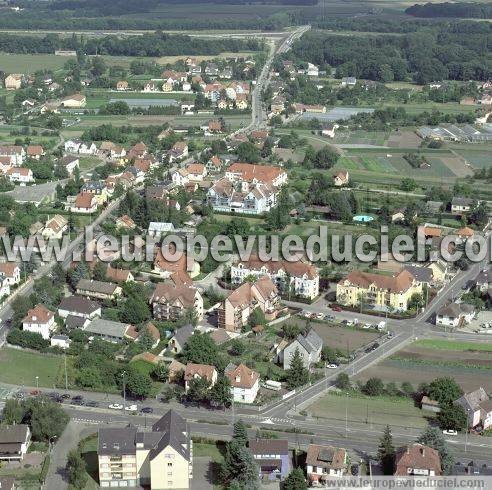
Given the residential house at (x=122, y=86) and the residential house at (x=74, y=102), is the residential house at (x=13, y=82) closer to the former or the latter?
the residential house at (x=122, y=86)

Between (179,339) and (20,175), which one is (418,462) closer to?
(179,339)

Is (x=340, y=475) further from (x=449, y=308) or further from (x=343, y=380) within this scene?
(x=449, y=308)

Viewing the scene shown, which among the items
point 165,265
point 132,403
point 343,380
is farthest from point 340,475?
point 165,265

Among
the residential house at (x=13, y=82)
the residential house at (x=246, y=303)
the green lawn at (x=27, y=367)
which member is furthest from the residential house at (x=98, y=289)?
the residential house at (x=13, y=82)

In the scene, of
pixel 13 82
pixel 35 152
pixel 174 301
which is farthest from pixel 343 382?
pixel 13 82

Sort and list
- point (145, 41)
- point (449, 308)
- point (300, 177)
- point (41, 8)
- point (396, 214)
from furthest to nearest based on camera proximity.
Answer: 1. point (41, 8)
2. point (145, 41)
3. point (300, 177)
4. point (396, 214)
5. point (449, 308)

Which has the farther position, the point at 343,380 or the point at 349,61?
the point at 349,61
